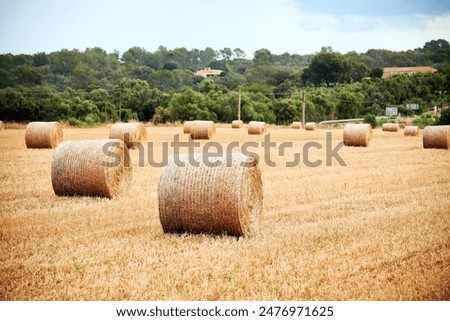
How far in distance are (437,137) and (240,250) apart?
15001 millimetres

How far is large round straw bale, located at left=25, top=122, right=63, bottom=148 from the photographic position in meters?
17.9

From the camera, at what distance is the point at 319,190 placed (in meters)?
10.1

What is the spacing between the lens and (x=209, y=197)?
20.4 ft

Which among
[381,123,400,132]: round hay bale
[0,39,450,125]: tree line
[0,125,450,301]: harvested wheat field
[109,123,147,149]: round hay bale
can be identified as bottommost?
[381,123,400,132]: round hay bale

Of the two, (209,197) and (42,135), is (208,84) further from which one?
(209,197)

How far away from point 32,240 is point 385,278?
382cm

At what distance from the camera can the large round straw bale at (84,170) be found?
29.2 ft

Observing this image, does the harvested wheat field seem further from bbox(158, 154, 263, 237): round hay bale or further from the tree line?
the tree line

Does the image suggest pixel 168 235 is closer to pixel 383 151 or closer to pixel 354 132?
pixel 383 151

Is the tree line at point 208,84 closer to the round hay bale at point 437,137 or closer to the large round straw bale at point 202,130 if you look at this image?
the round hay bale at point 437,137

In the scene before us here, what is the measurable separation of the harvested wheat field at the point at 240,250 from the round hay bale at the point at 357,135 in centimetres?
1137

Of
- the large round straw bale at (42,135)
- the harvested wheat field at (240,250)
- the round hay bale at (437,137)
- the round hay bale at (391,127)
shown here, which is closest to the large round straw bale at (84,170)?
the harvested wheat field at (240,250)

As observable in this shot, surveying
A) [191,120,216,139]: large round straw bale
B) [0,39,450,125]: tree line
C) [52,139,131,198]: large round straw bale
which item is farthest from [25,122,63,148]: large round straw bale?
[52,139,131,198]: large round straw bale

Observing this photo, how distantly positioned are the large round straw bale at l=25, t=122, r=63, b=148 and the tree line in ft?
1.86
